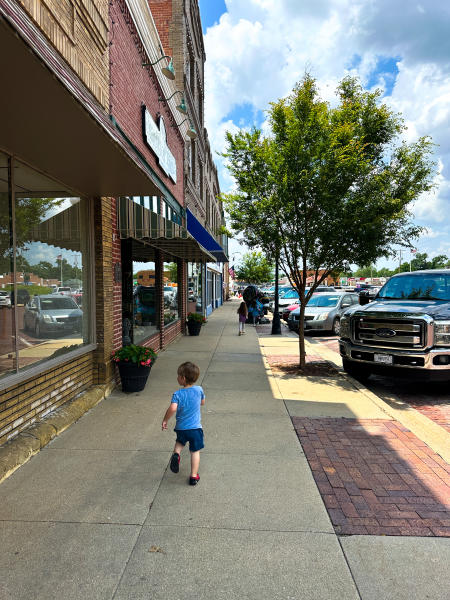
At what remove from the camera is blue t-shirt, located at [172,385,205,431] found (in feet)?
12.2

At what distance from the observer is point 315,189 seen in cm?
797

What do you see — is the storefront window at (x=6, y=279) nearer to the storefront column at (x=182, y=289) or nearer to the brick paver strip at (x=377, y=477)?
the brick paver strip at (x=377, y=477)

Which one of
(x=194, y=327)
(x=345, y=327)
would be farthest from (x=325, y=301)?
(x=345, y=327)

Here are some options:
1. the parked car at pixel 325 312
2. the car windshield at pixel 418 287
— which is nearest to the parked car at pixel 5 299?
the car windshield at pixel 418 287

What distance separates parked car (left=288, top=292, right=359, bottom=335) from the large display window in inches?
433

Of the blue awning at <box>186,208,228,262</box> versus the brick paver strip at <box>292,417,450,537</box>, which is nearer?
the brick paver strip at <box>292,417,450,537</box>

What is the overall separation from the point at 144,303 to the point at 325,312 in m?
8.68

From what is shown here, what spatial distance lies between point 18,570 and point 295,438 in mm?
3066

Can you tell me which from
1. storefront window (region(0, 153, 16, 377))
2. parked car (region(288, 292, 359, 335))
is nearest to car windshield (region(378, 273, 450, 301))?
Answer: parked car (region(288, 292, 359, 335))

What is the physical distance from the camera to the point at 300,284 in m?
8.98

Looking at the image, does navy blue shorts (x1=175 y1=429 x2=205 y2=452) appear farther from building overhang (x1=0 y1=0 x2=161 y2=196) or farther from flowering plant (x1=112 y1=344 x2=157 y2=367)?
flowering plant (x1=112 y1=344 x2=157 y2=367)

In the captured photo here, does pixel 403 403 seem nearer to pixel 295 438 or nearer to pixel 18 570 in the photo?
pixel 295 438

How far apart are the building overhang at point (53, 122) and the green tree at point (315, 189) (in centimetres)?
313

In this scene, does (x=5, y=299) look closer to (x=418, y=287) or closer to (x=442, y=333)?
(x=442, y=333)
